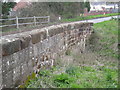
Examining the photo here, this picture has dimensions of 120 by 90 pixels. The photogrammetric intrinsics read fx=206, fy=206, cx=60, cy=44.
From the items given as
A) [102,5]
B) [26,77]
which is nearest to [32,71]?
[26,77]

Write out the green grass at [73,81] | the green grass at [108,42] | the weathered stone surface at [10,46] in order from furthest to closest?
the green grass at [108,42] → the green grass at [73,81] → the weathered stone surface at [10,46]

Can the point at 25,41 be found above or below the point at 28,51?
above

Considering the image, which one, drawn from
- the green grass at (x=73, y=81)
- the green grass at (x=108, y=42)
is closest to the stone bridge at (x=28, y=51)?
the green grass at (x=73, y=81)

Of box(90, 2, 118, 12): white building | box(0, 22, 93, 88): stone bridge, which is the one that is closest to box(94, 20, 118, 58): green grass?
box(0, 22, 93, 88): stone bridge

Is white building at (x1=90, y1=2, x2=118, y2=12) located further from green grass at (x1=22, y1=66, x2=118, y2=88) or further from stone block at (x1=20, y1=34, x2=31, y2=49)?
stone block at (x1=20, y1=34, x2=31, y2=49)

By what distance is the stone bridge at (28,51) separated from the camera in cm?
404

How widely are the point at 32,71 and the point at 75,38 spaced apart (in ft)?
19.9

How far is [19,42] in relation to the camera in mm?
4512

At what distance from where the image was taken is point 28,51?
5.09 m

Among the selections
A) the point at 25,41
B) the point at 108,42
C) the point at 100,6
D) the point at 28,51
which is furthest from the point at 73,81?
the point at 100,6

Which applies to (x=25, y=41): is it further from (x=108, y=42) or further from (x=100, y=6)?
(x=100, y=6)

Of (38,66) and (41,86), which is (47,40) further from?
(41,86)

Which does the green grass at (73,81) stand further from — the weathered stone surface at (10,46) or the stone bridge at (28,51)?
the weathered stone surface at (10,46)

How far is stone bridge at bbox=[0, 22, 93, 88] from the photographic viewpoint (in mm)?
4039
